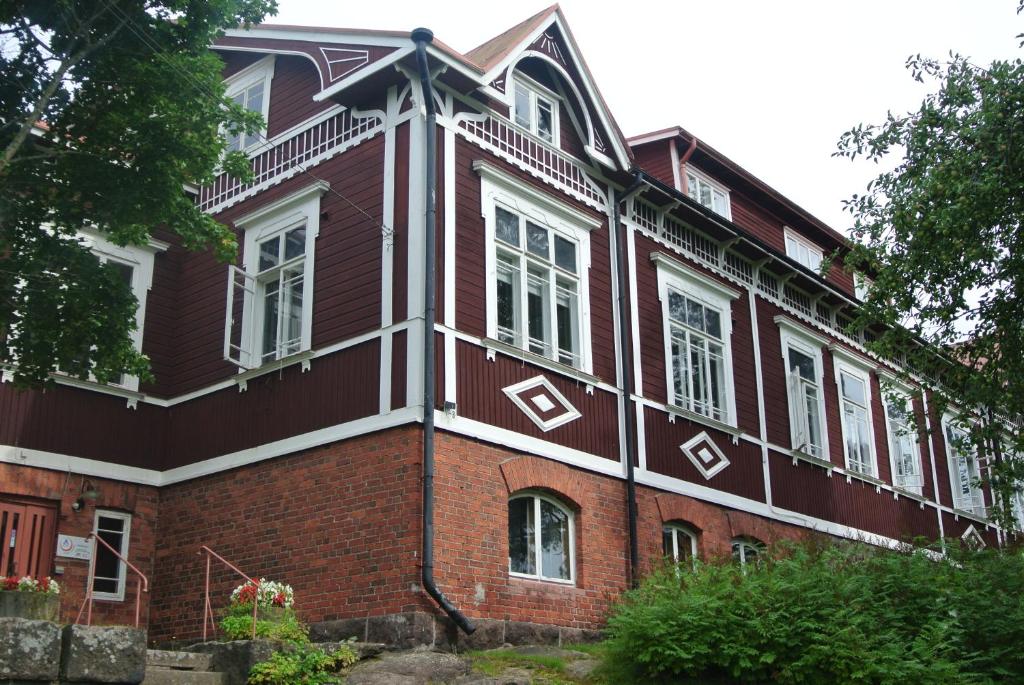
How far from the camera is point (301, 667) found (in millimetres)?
11422

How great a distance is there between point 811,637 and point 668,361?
7518mm

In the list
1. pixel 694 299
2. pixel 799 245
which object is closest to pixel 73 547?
pixel 694 299

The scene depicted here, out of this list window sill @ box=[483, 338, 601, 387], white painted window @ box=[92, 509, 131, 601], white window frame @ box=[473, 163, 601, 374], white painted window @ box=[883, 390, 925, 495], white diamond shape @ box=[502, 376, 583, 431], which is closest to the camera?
window sill @ box=[483, 338, 601, 387]

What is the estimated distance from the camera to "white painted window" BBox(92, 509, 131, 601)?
628 inches

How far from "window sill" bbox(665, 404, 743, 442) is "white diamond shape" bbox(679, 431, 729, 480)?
22 centimetres

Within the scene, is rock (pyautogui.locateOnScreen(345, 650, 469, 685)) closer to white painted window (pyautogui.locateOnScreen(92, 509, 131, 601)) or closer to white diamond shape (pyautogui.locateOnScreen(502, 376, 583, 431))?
white diamond shape (pyautogui.locateOnScreen(502, 376, 583, 431))

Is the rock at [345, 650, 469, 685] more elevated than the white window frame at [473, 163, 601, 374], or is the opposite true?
the white window frame at [473, 163, 601, 374]

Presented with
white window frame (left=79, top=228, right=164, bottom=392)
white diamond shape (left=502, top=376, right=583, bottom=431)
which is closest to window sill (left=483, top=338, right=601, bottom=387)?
white diamond shape (left=502, top=376, right=583, bottom=431)

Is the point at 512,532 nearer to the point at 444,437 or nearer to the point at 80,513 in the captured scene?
the point at 444,437

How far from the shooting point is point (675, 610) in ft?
39.5

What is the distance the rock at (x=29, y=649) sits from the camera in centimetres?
913

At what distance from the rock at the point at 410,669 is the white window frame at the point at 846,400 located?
1246 centimetres

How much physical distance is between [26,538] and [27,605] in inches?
189

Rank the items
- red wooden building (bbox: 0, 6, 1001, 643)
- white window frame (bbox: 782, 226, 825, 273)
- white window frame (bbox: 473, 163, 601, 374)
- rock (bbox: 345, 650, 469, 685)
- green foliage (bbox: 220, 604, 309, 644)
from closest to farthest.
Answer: rock (bbox: 345, 650, 469, 685)
green foliage (bbox: 220, 604, 309, 644)
red wooden building (bbox: 0, 6, 1001, 643)
white window frame (bbox: 473, 163, 601, 374)
white window frame (bbox: 782, 226, 825, 273)
